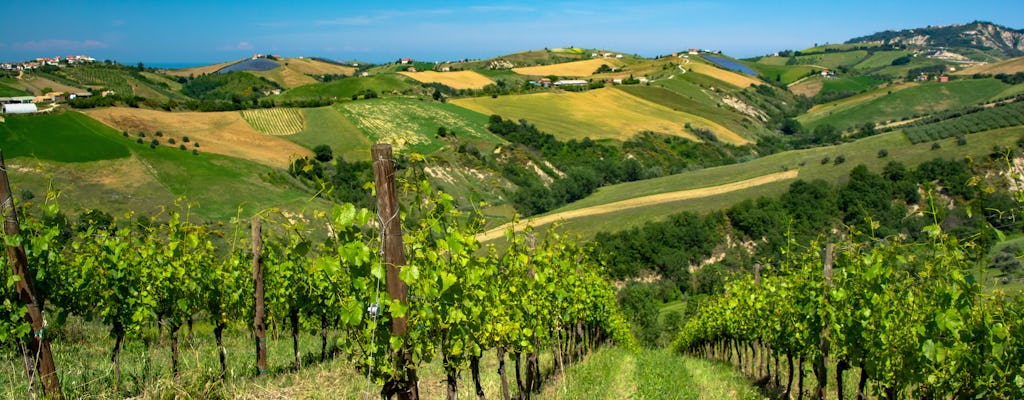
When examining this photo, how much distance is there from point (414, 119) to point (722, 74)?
99368 millimetres

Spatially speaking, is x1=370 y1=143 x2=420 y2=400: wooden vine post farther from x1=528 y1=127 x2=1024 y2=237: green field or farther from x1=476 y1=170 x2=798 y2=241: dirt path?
x1=476 y1=170 x2=798 y2=241: dirt path

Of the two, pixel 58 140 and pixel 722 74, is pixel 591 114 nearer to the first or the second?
pixel 722 74

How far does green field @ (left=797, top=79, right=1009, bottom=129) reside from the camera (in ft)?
380

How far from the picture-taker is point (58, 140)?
5244 centimetres

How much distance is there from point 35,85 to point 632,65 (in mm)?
137840

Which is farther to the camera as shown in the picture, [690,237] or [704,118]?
[704,118]

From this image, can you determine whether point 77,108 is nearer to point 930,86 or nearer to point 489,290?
point 489,290

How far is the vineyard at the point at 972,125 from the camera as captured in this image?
70.4m

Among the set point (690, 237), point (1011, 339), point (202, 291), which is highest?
point (1011, 339)

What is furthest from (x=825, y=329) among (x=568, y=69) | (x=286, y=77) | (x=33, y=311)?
(x=286, y=77)

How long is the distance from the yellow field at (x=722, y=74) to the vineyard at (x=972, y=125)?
70655mm

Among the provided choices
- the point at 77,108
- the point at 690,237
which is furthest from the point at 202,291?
the point at 77,108

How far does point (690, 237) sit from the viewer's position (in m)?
51.6

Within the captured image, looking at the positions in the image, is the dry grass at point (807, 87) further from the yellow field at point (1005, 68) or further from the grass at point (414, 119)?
the grass at point (414, 119)
